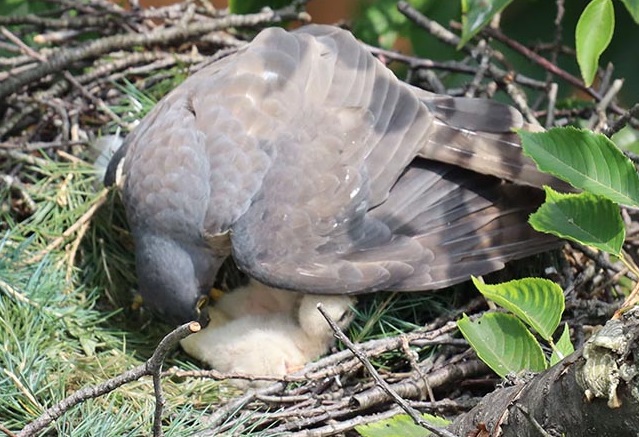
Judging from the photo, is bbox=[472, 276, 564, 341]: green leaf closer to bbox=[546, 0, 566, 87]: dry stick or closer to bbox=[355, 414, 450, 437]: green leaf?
bbox=[355, 414, 450, 437]: green leaf

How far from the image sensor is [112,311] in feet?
7.27

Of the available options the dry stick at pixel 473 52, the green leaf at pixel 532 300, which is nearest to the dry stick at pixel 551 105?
the dry stick at pixel 473 52

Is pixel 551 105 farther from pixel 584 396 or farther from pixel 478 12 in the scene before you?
pixel 584 396

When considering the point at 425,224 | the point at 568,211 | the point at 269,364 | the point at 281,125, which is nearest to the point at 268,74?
the point at 281,125

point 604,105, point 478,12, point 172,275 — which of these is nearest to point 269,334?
point 172,275

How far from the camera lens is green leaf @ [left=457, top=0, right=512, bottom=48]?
1.62 m

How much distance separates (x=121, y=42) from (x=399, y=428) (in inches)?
56.9

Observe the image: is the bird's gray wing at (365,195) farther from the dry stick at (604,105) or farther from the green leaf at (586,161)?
the green leaf at (586,161)

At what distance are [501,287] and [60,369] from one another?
3.14 feet

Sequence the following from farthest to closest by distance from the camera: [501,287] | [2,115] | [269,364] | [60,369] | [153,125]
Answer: [2,115] < [153,125] < [269,364] < [60,369] < [501,287]

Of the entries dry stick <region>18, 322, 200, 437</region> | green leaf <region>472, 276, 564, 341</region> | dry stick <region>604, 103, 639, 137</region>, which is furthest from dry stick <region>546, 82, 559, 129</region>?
dry stick <region>18, 322, 200, 437</region>

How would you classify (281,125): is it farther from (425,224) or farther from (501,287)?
(501,287)

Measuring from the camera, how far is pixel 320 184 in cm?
199

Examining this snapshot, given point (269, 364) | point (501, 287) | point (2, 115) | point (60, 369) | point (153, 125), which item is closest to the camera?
point (501, 287)
